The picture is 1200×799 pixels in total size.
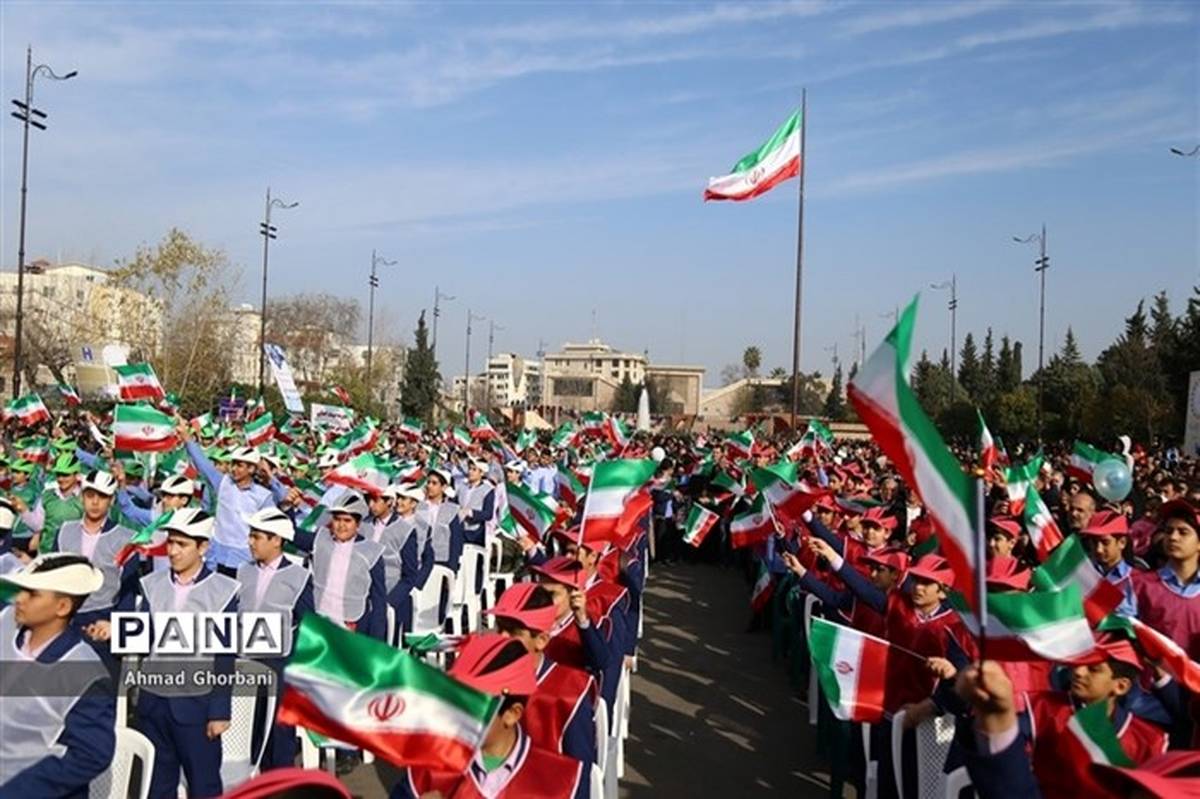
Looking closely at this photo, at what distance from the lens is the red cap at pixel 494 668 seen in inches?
144

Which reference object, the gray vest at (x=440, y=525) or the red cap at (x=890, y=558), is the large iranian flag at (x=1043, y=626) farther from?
the gray vest at (x=440, y=525)

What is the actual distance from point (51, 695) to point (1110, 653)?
4.08 m

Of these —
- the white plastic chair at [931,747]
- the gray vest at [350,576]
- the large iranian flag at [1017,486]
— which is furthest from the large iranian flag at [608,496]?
the large iranian flag at [1017,486]

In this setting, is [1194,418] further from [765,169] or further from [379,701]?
[379,701]

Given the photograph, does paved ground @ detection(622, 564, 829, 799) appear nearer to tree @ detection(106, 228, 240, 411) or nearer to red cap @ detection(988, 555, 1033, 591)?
red cap @ detection(988, 555, 1033, 591)

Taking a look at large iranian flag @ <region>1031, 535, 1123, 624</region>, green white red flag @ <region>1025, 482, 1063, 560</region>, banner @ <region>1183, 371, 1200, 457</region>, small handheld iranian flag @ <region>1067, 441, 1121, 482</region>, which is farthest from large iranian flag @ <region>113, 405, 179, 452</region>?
banner @ <region>1183, 371, 1200, 457</region>

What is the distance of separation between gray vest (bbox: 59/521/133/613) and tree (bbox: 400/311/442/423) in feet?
189

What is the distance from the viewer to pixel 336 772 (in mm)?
Answer: 7453

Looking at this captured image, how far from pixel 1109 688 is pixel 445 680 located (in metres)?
2.53

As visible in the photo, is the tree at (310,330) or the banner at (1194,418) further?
the tree at (310,330)

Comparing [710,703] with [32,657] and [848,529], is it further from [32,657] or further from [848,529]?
[32,657]

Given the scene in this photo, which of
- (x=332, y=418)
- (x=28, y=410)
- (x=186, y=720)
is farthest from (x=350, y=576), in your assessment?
(x=332, y=418)

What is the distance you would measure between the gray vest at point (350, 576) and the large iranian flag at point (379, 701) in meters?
4.41

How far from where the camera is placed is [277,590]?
21.0ft
